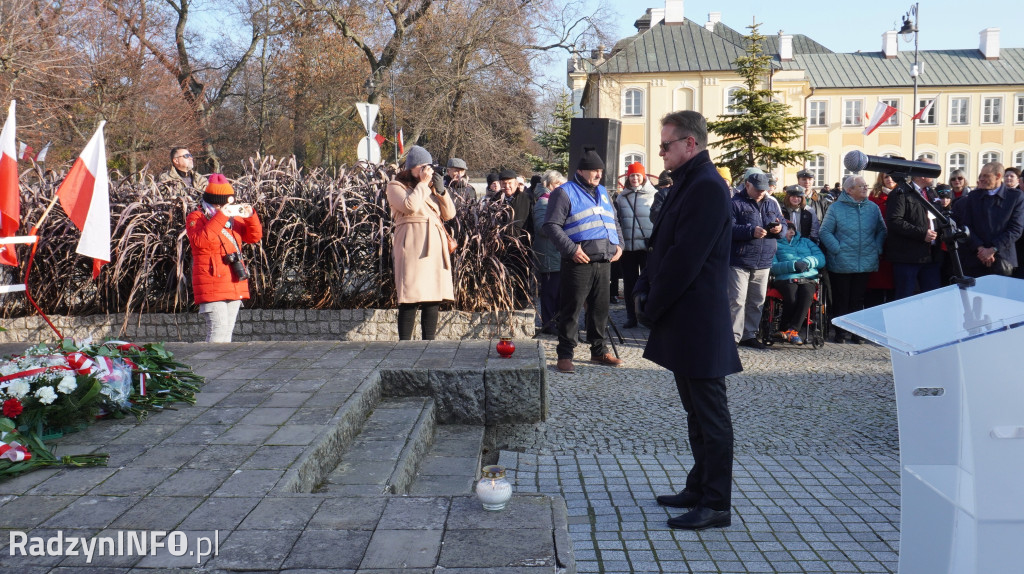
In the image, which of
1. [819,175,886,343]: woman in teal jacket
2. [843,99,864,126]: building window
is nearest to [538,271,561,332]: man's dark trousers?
[819,175,886,343]: woman in teal jacket

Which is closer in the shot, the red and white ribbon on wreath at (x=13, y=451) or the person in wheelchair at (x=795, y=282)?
the red and white ribbon on wreath at (x=13, y=451)

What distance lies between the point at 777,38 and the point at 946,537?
59348mm

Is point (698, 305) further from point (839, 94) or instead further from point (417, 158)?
point (839, 94)

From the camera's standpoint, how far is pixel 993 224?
9031 millimetres

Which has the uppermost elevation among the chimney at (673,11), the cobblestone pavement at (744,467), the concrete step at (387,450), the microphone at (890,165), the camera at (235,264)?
the chimney at (673,11)

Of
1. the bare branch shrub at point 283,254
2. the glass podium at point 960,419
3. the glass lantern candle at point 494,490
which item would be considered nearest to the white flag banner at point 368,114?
the bare branch shrub at point 283,254

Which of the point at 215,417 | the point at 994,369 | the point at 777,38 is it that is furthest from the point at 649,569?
the point at 777,38

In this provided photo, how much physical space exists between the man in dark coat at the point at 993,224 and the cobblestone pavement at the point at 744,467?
84.8 inches

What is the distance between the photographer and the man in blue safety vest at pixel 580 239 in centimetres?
745

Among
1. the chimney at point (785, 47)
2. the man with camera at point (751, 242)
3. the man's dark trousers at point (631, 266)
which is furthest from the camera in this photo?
the chimney at point (785, 47)

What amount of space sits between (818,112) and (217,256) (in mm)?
52426

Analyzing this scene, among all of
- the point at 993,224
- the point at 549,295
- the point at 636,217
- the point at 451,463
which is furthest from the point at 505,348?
the point at 993,224

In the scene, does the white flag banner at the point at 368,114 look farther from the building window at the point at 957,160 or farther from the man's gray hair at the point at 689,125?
the building window at the point at 957,160

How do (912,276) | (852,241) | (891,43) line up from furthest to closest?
(891,43) < (852,241) < (912,276)
